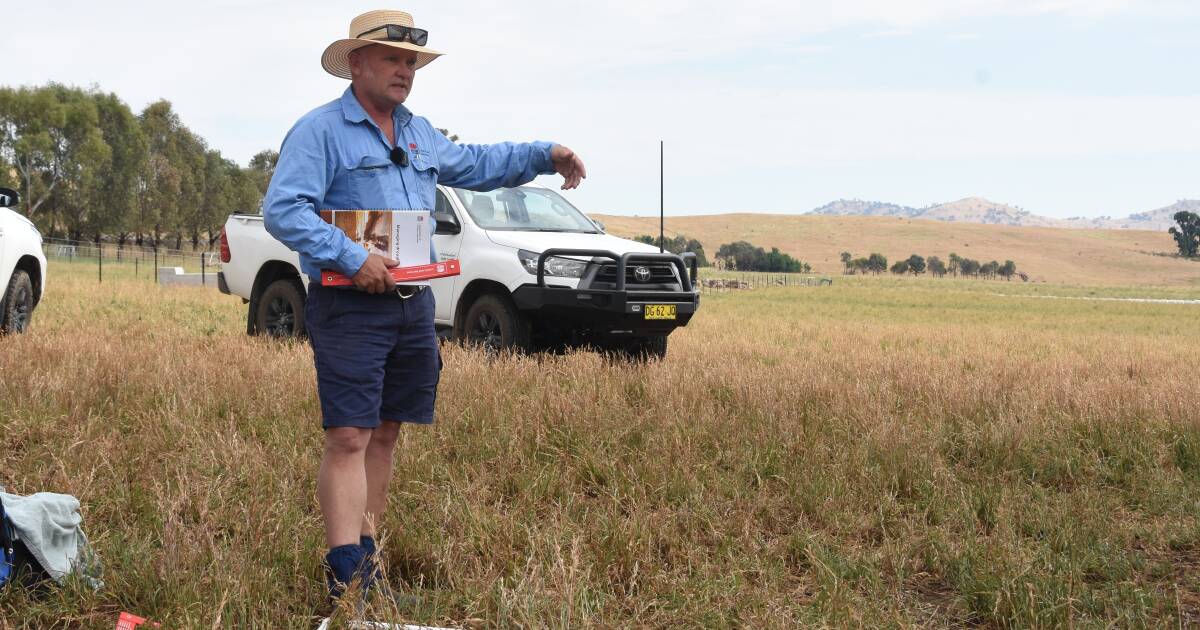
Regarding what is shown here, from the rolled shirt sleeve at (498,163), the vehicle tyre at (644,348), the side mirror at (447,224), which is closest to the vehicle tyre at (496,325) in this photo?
the side mirror at (447,224)

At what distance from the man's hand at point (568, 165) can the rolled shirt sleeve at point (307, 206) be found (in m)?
1.06

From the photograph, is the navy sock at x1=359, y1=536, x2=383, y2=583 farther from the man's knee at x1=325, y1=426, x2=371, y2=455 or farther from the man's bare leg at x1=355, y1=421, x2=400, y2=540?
the man's knee at x1=325, y1=426, x2=371, y2=455

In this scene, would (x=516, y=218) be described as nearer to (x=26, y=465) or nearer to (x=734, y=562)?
(x=26, y=465)

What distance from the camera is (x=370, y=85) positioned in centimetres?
411

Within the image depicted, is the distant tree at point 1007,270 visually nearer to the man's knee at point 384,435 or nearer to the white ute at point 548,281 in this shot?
the white ute at point 548,281

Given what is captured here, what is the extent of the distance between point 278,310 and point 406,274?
8627mm

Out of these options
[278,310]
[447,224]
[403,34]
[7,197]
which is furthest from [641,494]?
[278,310]

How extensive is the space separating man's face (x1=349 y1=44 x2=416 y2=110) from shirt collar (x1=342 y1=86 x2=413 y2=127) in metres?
0.03

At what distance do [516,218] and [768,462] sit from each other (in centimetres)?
546

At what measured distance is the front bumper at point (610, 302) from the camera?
9703 mm

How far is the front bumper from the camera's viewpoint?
382 inches

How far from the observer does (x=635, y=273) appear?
10.1 m

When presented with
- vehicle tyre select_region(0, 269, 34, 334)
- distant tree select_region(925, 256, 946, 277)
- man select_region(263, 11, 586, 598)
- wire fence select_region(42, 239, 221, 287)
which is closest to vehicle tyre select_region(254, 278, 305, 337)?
vehicle tyre select_region(0, 269, 34, 334)

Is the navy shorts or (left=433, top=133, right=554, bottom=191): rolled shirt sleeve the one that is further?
(left=433, top=133, right=554, bottom=191): rolled shirt sleeve
